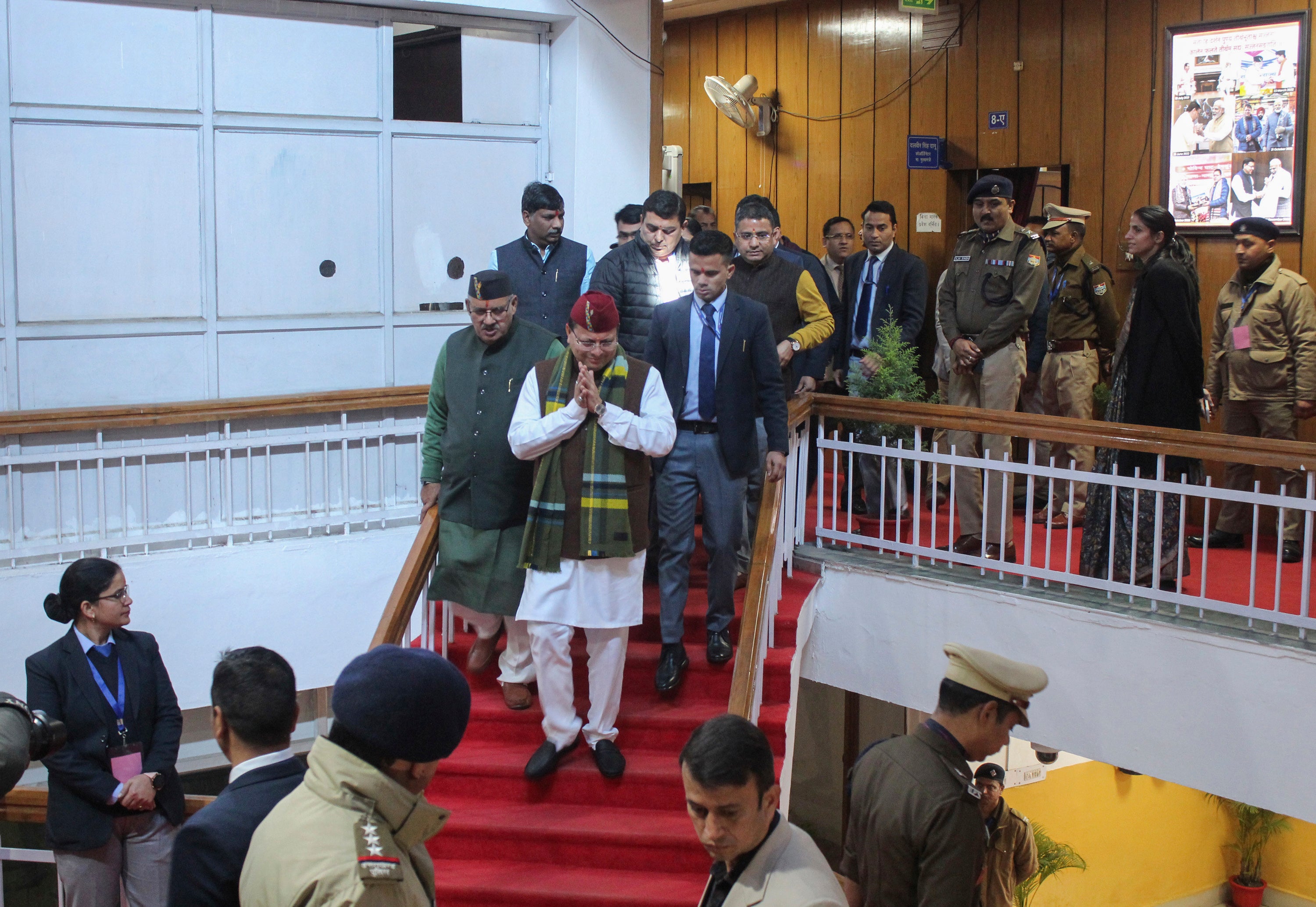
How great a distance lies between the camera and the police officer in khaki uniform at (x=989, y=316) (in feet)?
18.3

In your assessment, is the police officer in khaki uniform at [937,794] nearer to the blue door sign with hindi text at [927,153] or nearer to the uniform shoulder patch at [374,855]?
the uniform shoulder patch at [374,855]

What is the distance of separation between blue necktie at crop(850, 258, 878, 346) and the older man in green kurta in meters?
2.55

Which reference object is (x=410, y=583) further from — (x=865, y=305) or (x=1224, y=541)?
(x=1224, y=541)

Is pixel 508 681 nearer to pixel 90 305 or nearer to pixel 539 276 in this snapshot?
pixel 539 276

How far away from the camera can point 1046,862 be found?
8.91 m

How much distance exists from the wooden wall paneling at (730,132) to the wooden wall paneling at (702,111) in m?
0.05

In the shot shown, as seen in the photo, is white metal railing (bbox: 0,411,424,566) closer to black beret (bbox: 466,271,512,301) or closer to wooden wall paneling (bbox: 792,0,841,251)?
black beret (bbox: 466,271,512,301)

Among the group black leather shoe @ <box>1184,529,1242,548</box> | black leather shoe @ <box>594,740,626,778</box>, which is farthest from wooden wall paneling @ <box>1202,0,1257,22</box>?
black leather shoe @ <box>594,740,626,778</box>

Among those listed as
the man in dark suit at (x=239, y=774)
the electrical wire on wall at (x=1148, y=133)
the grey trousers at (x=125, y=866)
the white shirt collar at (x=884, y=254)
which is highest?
the electrical wire on wall at (x=1148, y=133)

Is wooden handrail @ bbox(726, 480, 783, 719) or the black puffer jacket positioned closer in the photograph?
wooden handrail @ bbox(726, 480, 783, 719)

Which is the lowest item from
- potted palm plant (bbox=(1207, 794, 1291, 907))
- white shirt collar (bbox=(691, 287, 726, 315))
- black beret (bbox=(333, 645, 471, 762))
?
potted palm plant (bbox=(1207, 794, 1291, 907))

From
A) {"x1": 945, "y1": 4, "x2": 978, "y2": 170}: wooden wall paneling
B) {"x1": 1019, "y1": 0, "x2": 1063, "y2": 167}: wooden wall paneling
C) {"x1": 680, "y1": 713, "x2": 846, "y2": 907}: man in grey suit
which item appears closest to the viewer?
{"x1": 680, "y1": 713, "x2": 846, "y2": 907}: man in grey suit

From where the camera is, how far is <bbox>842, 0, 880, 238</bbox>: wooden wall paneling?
8516 mm

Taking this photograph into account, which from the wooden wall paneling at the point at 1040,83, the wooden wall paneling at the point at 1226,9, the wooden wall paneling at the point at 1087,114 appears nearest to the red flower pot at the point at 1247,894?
the wooden wall paneling at the point at 1087,114
